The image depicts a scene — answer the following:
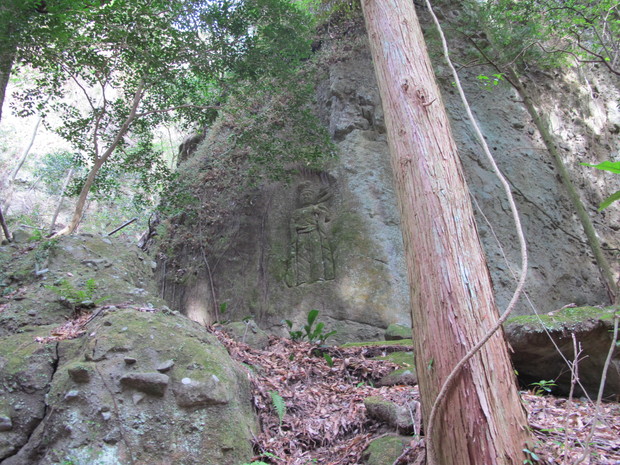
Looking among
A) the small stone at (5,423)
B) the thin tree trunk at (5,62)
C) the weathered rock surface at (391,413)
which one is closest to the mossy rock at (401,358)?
the weathered rock surface at (391,413)

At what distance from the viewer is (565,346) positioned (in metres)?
4.47

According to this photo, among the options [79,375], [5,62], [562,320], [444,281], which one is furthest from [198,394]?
[5,62]

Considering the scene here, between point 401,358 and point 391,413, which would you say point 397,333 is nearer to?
point 401,358

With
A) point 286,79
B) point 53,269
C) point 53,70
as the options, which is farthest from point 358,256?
point 53,70

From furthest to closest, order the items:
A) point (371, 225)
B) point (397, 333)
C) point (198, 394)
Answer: point (371, 225) → point (397, 333) → point (198, 394)

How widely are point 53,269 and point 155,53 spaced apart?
4.79 meters

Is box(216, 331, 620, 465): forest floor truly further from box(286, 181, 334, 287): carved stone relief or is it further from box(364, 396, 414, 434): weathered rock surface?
box(286, 181, 334, 287): carved stone relief

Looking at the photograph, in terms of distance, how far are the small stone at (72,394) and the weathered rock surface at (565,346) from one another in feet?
13.3

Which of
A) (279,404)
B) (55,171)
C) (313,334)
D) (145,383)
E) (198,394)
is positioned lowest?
(279,404)

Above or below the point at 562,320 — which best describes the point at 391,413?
below

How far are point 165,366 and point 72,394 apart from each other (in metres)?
0.67

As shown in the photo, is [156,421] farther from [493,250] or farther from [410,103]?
[493,250]

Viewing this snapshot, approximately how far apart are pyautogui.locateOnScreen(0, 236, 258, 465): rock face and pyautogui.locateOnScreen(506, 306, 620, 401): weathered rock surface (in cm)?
297

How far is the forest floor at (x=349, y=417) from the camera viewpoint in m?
2.67
